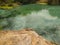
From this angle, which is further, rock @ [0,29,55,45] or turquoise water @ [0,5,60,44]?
turquoise water @ [0,5,60,44]

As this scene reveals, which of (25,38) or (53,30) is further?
(53,30)

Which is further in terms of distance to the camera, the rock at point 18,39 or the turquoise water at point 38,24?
the turquoise water at point 38,24

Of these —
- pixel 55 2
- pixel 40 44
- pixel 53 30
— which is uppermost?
pixel 40 44

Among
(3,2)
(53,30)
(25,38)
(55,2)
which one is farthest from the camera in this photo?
(55,2)

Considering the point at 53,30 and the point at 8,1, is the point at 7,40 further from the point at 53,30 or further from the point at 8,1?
the point at 8,1

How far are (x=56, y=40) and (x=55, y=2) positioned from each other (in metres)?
17.5

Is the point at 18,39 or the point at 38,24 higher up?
the point at 18,39

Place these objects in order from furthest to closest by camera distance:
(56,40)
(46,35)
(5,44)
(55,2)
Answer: (55,2) → (46,35) → (56,40) → (5,44)

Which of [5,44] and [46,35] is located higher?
[5,44]

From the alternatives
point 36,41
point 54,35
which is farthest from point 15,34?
point 54,35

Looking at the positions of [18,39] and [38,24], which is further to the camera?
[38,24]

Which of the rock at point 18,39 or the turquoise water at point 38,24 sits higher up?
the rock at point 18,39

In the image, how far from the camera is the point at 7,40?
13.6ft

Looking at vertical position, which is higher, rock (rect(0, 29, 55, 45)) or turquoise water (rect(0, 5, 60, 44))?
rock (rect(0, 29, 55, 45))
